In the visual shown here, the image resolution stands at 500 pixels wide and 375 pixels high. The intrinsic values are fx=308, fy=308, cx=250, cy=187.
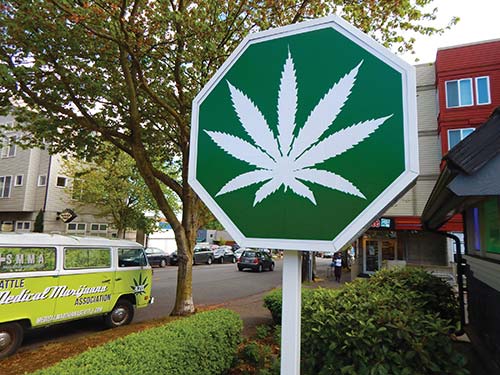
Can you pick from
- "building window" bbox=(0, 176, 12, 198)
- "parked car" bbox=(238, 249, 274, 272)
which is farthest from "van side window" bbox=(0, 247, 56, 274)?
"building window" bbox=(0, 176, 12, 198)

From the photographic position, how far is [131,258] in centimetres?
837

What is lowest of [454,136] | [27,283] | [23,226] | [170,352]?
[170,352]

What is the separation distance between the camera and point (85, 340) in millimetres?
6250

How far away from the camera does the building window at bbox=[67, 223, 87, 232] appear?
2445cm

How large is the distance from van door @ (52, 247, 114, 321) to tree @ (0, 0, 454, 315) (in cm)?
177

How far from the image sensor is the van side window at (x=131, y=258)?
26.4ft

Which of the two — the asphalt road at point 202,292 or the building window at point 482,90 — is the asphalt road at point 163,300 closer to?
the asphalt road at point 202,292

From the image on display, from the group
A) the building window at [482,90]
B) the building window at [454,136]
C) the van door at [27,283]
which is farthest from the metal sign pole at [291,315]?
the building window at [482,90]

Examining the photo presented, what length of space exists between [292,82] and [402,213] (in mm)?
18198

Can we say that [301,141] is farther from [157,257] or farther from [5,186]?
[5,186]

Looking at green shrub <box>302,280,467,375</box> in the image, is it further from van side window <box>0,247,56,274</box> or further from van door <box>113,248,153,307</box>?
van door <box>113,248,153,307</box>

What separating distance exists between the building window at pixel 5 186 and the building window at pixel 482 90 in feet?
108

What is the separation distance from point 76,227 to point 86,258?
67.7 feet

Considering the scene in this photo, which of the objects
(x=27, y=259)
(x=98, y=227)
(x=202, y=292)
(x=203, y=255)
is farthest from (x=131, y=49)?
(x=98, y=227)
